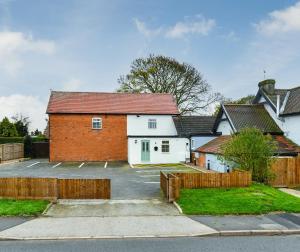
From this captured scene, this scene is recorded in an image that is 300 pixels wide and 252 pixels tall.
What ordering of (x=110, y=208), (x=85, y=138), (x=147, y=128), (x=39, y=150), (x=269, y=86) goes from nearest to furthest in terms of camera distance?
1. (x=110, y=208)
2. (x=269, y=86)
3. (x=85, y=138)
4. (x=147, y=128)
5. (x=39, y=150)

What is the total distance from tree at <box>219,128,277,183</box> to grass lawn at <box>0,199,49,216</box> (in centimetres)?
1055

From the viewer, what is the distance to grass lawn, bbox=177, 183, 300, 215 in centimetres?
1277

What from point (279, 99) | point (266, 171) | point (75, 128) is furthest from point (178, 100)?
point (266, 171)

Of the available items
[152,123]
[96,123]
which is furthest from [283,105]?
[96,123]

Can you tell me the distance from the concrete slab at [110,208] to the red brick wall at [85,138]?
2113 centimetres

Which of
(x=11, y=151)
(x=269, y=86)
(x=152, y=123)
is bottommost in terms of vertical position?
(x=11, y=151)

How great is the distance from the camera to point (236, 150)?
18.5 meters

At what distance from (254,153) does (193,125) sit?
17125 millimetres

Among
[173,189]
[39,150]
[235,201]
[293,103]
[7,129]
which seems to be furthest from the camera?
[7,129]

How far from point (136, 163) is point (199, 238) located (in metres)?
22.8

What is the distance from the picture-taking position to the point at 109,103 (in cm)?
3709

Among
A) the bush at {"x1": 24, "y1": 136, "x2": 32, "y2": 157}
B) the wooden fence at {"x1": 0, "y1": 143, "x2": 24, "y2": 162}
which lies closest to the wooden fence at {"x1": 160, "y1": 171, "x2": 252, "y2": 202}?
the wooden fence at {"x1": 0, "y1": 143, "x2": 24, "y2": 162}

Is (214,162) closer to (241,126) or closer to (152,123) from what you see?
(241,126)

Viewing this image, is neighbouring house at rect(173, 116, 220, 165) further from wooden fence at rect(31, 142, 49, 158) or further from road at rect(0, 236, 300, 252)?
road at rect(0, 236, 300, 252)
